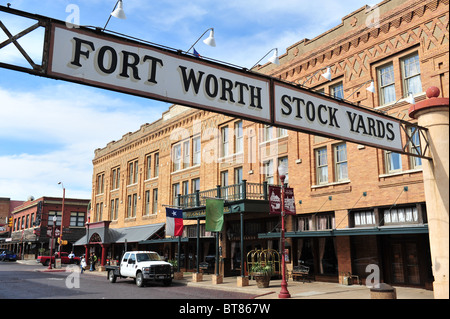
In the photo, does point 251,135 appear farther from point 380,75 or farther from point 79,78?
point 79,78

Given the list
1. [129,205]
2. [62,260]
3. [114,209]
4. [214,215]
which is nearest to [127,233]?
[129,205]

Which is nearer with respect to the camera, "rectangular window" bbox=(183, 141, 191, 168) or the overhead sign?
the overhead sign

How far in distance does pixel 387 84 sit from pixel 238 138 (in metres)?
11.0

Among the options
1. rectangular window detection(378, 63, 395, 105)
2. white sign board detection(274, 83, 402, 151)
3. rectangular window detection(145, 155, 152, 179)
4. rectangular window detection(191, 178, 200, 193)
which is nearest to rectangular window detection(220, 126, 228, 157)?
rectangular window detection(191, 178, 200, 193)

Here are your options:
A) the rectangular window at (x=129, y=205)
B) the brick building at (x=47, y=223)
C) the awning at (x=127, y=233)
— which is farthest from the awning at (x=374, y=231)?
the brick building at (x=47, y=223)

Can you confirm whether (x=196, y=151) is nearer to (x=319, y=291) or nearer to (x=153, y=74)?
(x=319, y=291)

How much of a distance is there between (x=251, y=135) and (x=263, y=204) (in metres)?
5.31

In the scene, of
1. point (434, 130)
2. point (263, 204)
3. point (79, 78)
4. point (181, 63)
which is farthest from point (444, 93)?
point (79, 78)

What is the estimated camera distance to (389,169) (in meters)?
18.6

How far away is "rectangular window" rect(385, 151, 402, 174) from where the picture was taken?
Answer: 1816cm

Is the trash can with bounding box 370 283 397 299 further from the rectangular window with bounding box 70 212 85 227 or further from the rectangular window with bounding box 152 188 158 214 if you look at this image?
the rectangular window with bounding box 70 212 85 227

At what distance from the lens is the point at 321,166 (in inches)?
856

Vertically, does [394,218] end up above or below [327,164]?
below

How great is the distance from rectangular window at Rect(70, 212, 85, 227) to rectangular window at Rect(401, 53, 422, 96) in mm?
59459
